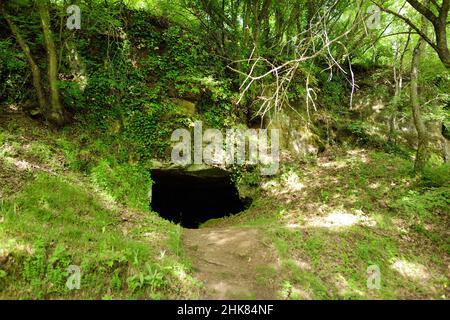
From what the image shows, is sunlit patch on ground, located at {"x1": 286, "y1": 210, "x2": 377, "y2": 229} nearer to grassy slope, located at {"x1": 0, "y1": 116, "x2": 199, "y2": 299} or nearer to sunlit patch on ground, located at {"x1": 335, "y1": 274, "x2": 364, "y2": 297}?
sunlit patch on ground, located at {"x1": 335, "y1": 274, "x2": 364, "y2": 297}

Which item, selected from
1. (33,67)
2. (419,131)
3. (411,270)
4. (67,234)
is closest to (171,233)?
(67,234)

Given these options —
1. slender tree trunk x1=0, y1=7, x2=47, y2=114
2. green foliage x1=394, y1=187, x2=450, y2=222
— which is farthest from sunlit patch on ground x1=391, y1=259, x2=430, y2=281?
slender tree trunk x1=0, y1=7, x2=47, y2=114

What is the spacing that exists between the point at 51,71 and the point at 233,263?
6.14 meters

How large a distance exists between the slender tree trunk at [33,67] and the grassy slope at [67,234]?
582mm

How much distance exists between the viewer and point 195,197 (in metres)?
10.7

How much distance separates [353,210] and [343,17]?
976 cm

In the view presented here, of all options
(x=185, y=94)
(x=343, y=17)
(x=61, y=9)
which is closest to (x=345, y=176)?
(x=185, y=94)

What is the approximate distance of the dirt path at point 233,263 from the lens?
4.43 metres

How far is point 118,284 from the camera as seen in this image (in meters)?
4.04

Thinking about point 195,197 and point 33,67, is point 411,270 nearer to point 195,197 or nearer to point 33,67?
point 195,197

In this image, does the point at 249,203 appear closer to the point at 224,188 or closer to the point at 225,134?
the point at 224,188

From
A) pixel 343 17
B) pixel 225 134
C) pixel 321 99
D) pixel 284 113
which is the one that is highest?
pixel 343 17

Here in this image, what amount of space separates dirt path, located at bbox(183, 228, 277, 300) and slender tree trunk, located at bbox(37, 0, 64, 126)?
14.6 ft

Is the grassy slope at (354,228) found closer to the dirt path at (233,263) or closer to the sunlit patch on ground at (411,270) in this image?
the sunlit patch on ground at (411,270)
